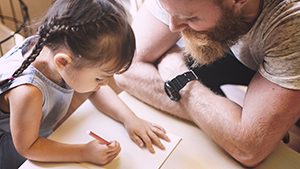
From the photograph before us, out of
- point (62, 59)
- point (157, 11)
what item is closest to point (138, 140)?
point (62, 59)

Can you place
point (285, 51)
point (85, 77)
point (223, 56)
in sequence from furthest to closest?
1. point (223, 56)
2. point (85, 77)
3. point (285, 51)

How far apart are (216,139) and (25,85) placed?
49 centimetres

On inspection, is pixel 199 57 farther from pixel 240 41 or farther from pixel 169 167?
pixel 169 167

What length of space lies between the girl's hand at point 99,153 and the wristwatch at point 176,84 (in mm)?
214

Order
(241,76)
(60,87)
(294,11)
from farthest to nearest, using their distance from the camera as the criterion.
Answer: (241,76), (60,87), (294,11)

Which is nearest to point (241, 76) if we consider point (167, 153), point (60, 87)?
point (167, 153)

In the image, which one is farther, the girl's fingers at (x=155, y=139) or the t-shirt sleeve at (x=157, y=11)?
the t-shirt sleeve at (x=157, y=11)

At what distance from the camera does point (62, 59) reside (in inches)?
38.9

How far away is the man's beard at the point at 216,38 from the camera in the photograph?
→ 103cm

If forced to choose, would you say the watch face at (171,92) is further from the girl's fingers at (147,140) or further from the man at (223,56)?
the girl's fingers at (147,140)

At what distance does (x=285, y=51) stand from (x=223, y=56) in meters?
0.36

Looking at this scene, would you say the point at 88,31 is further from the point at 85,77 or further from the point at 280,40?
the point at 280,40

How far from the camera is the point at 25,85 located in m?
1.04

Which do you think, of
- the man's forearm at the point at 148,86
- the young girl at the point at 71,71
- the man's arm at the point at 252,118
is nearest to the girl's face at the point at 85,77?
the young girl at the point at 71,71
